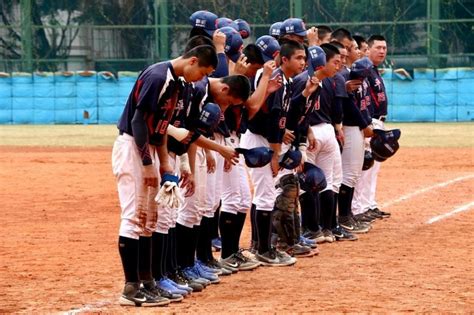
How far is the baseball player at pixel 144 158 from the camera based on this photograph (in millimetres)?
6883

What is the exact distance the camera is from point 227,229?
8852mm

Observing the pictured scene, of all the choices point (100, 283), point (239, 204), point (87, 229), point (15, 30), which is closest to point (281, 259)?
point (239, 204)

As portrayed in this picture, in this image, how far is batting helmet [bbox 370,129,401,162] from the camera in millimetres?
11945

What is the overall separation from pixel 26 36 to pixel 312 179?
29.3 m

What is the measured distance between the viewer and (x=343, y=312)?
6703mm

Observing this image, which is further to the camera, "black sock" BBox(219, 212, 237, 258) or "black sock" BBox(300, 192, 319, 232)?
"black sock" BBox(300, 192, 319, 232)

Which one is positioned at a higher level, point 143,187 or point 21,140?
point 143,187

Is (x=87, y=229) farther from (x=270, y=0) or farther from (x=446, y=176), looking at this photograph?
(x=270, y=0)

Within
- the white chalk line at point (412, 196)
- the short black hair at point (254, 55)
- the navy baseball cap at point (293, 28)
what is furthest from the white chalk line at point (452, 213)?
the short black hair at point (254, 55)

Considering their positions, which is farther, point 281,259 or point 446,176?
point 446,176

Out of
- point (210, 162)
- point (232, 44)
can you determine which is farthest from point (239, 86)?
Answer: point (232, 44)

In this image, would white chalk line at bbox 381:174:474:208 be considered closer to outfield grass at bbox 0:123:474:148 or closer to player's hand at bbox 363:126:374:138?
player's hand at bbox 363:126:374:138

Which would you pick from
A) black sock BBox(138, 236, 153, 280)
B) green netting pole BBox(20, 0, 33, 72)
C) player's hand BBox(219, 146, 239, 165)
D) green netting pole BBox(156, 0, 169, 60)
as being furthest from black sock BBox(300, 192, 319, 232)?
green netting pole BBox(20, 0, 33, 72)

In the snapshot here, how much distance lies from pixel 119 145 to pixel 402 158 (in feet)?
45.0
